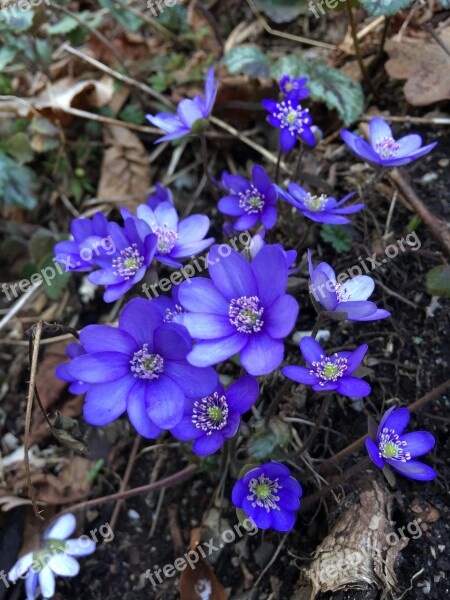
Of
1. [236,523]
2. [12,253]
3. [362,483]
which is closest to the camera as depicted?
[362,483]

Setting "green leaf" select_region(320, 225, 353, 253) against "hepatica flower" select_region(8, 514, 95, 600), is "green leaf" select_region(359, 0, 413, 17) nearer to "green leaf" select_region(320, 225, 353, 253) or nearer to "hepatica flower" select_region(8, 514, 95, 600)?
"green leaf" select_region(320, 225, 353, 253)

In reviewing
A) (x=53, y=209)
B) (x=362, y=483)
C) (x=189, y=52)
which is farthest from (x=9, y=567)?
(x=189, y=52)

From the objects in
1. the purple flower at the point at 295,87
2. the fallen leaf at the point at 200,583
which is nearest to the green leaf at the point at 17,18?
the purple flower at the point at 295,87

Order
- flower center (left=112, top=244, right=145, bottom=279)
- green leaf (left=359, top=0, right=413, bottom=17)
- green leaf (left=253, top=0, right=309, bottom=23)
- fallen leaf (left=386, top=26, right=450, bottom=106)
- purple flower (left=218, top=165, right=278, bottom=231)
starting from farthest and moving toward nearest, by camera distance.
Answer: green leaf (left=253, top=0, right=309, bottom=23) → fallen leaf (left=386, top=26, right=450, bottom=106) → green leaf (left=359, top=0, right=413, bottom=17) → purple flower (left=218, top=165, right=278, bottom=231) → flower center (left=112, top=244, right=145, bottom=279)

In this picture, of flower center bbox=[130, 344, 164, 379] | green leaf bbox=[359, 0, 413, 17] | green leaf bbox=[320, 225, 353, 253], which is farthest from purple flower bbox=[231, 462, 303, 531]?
green leaf bbox=[359, 0, 413, 17]

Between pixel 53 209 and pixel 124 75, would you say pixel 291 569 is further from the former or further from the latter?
pixel 124 75

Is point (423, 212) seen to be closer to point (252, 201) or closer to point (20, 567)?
point (252, 201)

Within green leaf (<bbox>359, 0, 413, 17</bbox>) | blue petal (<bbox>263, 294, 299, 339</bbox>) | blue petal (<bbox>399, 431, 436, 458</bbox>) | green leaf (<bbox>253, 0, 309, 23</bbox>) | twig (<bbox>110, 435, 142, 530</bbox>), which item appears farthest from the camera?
green leaf (<bbox>253, 0, 309, 23</bbox>)
